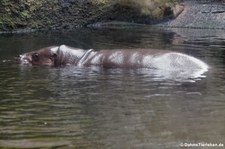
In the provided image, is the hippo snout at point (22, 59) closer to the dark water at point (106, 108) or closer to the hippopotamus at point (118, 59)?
the hippopotamus at point (118, 59)

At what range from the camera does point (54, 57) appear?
11367mm

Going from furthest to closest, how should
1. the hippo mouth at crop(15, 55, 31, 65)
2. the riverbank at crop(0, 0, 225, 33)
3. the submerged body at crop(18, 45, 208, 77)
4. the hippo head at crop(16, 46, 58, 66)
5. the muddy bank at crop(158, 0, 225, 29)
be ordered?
1. the muddy bank at crop(158, 0, 225, 29)
2. the riverbank at crop(0, 0, 225, 33)
3. the hippo head at crop(16, 46, 58, 66)
4. the hippo mouth at crop(15, 55, 31, 65)
5. the submerged body at crop(18, 45, 208, 77)

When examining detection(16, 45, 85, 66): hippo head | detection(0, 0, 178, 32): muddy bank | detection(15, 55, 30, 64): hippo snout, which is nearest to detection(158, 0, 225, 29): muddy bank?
detection(0, 0, 178, 32): muddy bank

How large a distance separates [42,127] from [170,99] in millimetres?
2076

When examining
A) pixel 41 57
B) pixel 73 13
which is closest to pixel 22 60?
pixel 41 57

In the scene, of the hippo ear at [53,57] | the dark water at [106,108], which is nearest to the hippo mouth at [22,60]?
the dark water at [106,108]

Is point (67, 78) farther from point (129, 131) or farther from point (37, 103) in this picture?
point (129, 131)

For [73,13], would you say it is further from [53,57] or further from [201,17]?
[53,57]

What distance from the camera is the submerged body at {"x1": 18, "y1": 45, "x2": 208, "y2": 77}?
9791 mm

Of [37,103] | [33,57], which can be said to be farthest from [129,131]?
[33,57]

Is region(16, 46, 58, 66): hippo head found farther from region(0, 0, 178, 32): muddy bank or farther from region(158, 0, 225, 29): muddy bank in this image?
region(158, 0, 225, 29): muddy bank

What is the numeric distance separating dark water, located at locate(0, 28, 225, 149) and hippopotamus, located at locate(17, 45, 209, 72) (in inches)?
16.0

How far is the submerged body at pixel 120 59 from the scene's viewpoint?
32.1ft

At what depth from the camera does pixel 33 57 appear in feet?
37.4
